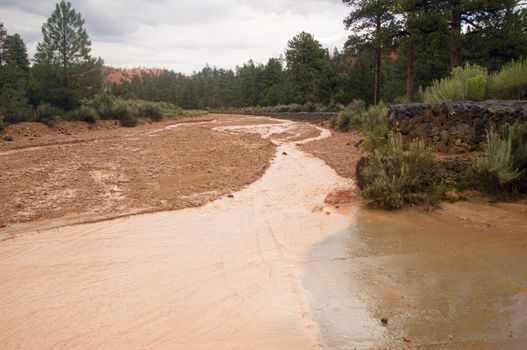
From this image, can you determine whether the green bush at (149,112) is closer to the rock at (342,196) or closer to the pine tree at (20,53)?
the pine tree at (20,53)

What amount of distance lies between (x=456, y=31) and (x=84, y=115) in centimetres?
2022

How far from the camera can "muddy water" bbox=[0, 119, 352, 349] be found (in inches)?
Answer: 125

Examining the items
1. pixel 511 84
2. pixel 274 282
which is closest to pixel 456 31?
pixel 511 84

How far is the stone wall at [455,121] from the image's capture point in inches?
248

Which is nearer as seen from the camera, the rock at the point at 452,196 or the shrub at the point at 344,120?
the rock at the point at 452,196

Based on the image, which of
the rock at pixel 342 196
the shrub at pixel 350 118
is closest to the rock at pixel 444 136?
the rock at pixel 342 196

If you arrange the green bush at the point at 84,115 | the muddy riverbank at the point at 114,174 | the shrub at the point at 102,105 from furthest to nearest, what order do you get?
the shrub at the point at 102,105, the green bush at the point at 84,115, the muddy riverbank at the point at 114,174

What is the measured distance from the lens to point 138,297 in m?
3.78

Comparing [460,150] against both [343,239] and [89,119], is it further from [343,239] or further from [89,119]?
[89,119]

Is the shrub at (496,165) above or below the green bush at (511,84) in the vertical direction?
below

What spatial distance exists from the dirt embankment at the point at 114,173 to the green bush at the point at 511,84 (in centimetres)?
600

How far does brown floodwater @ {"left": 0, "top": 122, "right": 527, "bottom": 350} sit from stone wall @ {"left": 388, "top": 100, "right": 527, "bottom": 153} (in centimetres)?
143

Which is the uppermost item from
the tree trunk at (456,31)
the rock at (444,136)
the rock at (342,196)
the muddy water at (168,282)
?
the tree trunk at (456,31)

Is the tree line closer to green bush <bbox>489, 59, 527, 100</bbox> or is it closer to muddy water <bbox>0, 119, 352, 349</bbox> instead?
green bush <bbox>489, 59, 527, 100</bbox>
